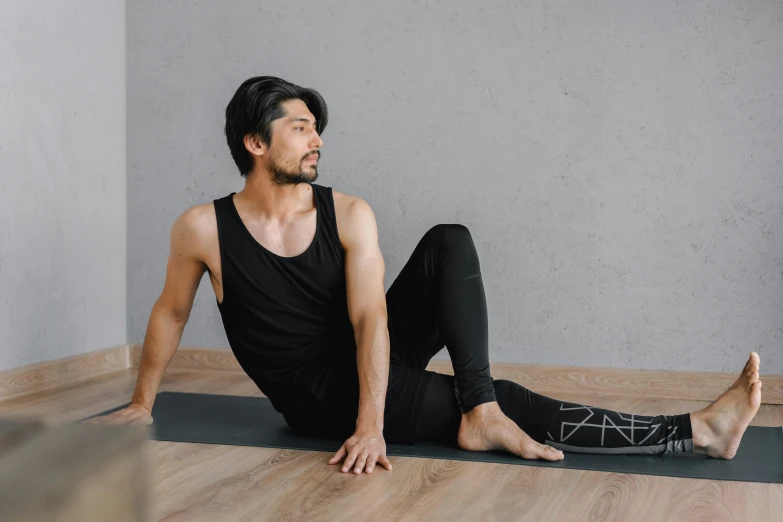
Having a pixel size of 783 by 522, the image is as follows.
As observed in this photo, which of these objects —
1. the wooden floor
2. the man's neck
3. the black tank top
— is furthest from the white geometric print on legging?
the man's neck

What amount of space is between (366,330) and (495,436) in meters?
0.41

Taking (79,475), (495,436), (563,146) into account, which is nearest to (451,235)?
(495,436)

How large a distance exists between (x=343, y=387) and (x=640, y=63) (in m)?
1.85

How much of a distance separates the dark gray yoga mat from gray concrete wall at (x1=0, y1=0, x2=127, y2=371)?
0.65 meters

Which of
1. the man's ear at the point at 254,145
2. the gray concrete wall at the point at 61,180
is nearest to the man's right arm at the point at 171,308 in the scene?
the man's ear at the point at 254,145

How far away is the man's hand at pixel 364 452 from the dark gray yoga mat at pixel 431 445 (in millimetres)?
136

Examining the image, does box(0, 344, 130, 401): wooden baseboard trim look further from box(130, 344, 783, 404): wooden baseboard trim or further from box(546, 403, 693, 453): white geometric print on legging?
box(546, 403, 693, 453): white geometric print on legging

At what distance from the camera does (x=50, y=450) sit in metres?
0.68

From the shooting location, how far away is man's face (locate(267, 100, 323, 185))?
2285 millimetres

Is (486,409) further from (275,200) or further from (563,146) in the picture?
(563,146)

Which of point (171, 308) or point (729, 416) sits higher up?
point (171, 308)

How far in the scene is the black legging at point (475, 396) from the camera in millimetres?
2160

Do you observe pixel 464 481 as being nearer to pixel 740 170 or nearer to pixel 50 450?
pixel 50 450

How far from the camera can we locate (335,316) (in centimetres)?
233
